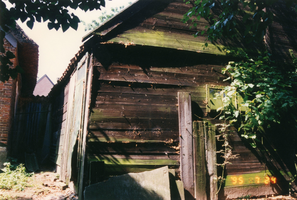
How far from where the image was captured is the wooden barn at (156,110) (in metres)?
4.82

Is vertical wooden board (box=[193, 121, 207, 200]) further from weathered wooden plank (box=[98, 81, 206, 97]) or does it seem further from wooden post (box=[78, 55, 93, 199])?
wooden post (box=[78, 55, 93, 199])

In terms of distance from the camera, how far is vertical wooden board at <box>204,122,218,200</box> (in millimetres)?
5199

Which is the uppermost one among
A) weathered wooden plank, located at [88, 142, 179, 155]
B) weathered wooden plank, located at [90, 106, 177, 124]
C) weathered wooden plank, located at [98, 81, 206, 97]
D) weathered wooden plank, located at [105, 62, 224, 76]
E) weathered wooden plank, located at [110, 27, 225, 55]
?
weathered wooden plank, located at [110, 27, 225, 55]

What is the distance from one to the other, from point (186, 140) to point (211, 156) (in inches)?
31.6

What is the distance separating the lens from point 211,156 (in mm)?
5297

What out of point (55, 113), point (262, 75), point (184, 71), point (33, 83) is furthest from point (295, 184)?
point (33, 83)

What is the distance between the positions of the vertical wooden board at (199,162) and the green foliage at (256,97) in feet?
2.53

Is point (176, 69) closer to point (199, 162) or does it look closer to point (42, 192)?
point (199, 162)

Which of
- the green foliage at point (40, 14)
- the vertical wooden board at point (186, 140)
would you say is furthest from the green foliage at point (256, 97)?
the green foliage at point (40, 14)

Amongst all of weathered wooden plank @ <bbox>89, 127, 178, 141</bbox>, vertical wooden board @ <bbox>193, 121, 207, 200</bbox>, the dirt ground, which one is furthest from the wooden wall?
the dirt ground

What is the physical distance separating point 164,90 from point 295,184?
4833 millimetres

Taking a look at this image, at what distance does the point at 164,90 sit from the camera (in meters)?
5.37

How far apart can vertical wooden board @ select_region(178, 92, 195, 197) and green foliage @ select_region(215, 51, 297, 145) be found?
98 centimetres

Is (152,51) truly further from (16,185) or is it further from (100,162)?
(16,185)
